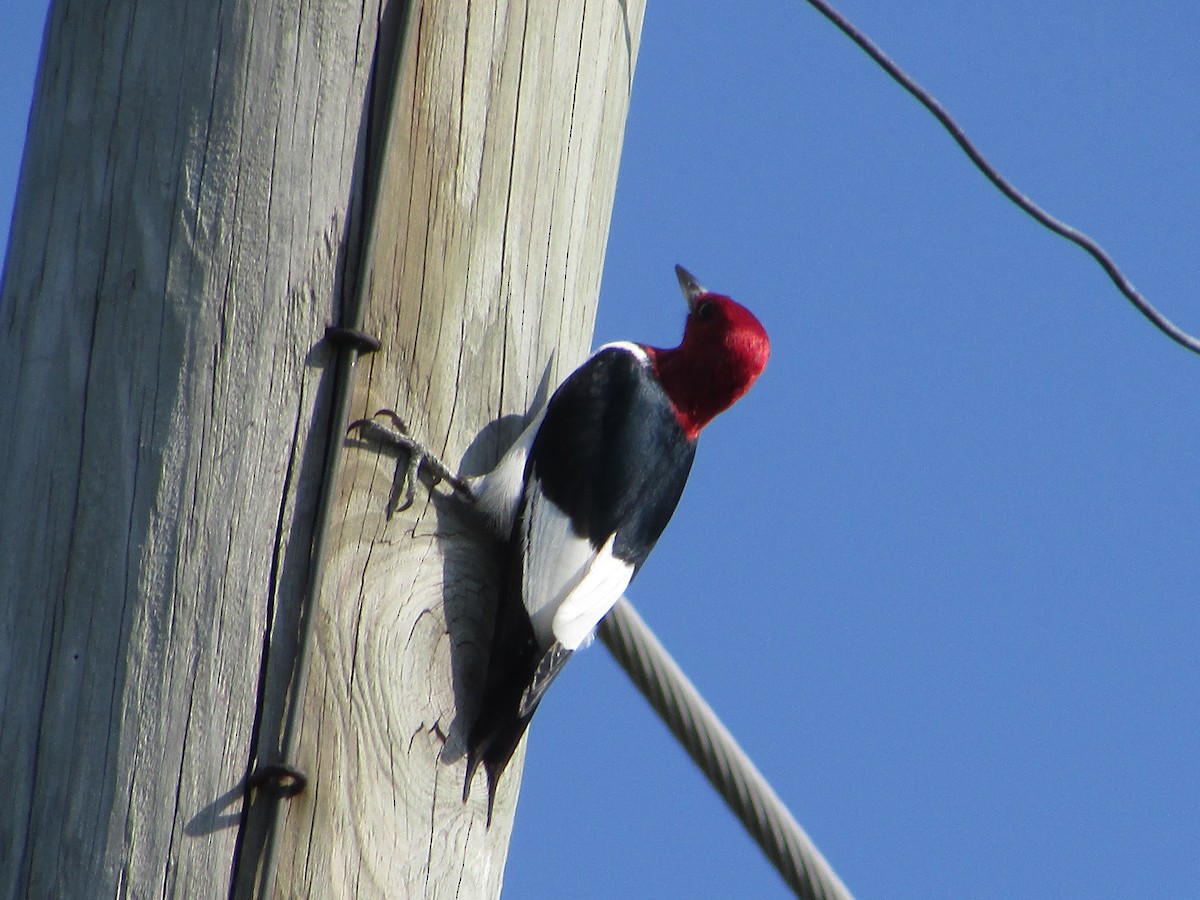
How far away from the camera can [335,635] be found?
182 centimetres

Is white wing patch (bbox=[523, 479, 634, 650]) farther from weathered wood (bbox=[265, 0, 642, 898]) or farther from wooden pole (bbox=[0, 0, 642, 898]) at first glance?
wooden pole (bbox=[0, 0, 642, 898])

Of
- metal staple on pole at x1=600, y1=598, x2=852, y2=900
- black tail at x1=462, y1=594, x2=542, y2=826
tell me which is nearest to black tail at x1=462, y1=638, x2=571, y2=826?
black tail at x1=462, y1=594, x2=542, y2=826

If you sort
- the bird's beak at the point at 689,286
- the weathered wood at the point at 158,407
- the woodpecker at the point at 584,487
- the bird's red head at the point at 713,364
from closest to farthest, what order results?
the weathered wood at the point at 158,407 → the woodpecker at the point at 584,487 → the bird's red head at the point at 713,364 → the bird's beak at the point at 689,286

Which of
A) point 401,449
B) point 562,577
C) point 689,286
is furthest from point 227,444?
point 689,286

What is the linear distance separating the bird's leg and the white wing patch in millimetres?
376

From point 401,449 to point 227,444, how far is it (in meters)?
0.25

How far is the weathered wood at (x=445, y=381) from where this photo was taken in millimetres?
1809

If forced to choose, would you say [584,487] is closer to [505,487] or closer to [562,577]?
[562,577]

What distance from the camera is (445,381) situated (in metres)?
2.03

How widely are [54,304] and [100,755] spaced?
1.87 ft

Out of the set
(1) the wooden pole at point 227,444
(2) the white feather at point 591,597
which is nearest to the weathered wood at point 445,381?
(1) the wooden pole at point 227,444

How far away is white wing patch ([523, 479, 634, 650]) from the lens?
92.8 inches

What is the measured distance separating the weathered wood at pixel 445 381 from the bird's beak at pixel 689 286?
136 cm

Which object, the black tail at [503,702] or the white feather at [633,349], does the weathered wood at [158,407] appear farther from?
the white feather at [633,349]
